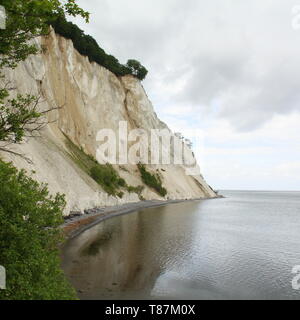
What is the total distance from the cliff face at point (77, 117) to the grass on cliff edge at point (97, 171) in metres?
1.24

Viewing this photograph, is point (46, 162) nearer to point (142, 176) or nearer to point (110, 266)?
point (110, 266)

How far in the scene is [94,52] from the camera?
54406 millimetres

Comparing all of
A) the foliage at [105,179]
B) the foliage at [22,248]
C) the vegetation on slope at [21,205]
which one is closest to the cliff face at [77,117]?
the foliage at [105,179]

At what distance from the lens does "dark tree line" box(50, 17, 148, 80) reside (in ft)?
151

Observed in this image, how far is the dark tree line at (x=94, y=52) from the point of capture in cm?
4597

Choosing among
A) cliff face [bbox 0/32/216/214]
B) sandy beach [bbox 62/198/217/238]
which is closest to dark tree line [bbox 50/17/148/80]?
cliff face [bbox 0/32/216/214]

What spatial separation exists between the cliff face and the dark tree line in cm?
148

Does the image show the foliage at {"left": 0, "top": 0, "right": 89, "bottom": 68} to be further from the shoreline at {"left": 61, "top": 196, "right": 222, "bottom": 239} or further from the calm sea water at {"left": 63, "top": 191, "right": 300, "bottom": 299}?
the shoreline at {"left": 61, "top": 196, "right": 222, "bottom": 239}

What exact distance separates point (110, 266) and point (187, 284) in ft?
15.7

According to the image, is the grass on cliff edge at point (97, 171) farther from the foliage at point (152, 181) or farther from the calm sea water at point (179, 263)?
the calm sea water at point (179, 263)

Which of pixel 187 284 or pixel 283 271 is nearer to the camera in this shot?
pixel 187 284

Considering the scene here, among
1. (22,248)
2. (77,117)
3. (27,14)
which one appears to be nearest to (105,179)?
(77,117)

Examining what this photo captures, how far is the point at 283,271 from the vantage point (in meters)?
16.8
